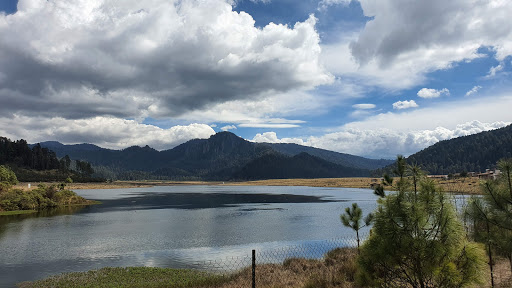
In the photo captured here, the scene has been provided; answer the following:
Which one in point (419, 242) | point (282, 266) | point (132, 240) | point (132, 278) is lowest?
point (132, 240)

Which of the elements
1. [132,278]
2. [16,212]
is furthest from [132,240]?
[16,212]

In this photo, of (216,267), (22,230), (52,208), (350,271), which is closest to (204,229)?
(216,267)

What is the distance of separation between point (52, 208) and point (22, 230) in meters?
46.1

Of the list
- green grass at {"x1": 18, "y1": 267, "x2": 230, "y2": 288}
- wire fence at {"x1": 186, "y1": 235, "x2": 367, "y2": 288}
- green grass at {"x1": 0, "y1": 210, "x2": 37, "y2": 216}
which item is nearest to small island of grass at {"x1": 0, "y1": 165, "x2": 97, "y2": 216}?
green grass at {"x1": 0, "y1": 210, "x2": 37, "y2": 216}

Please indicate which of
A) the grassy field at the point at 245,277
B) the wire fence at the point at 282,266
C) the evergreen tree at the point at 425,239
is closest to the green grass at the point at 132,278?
the grassy field at the point at 245,277

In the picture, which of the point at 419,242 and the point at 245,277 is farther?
the point at 245,277

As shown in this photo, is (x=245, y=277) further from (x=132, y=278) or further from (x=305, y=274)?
(x=132, y=278)

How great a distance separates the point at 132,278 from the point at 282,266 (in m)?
12.7

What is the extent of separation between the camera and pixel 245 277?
890 inches

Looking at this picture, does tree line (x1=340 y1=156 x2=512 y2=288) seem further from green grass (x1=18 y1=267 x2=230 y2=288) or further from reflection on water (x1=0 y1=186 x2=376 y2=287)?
reflection on water (x1=0 y1=186 x2=376 y2=287)

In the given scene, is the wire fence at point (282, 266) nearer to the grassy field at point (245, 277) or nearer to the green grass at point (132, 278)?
the grassy field at point (245, 277)

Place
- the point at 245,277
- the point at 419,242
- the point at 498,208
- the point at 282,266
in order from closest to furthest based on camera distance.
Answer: the point at 419,242
the point at 498,208
the point at 245,277
the point at 282,266

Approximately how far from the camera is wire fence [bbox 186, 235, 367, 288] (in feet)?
66.8

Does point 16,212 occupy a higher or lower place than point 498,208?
lower
